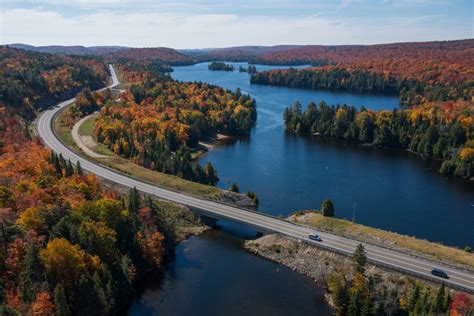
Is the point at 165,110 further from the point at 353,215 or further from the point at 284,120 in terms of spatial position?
the point at 353,215

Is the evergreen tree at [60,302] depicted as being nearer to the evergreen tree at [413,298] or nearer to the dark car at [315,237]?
the dark car at [315,237]

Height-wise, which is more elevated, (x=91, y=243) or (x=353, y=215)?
(x=91, y=243)

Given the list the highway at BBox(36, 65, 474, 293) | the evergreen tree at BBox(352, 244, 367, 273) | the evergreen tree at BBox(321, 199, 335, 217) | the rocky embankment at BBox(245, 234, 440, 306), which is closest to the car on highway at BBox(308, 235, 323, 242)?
the highway at BBox(36, 65, 474, 293)

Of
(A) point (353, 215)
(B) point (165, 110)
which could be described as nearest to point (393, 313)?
(A) point (353, 215)

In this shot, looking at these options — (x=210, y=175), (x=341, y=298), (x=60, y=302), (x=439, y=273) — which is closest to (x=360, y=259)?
(x=341, y=298)

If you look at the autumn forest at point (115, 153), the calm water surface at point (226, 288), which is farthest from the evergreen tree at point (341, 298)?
the calm water surface at point (226, 288)

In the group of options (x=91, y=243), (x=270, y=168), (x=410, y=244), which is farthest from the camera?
(x=270, y=168)

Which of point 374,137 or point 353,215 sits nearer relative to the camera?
point 353,215
